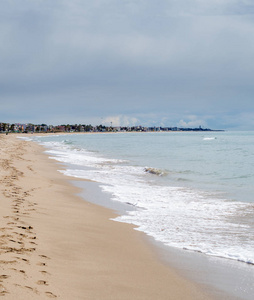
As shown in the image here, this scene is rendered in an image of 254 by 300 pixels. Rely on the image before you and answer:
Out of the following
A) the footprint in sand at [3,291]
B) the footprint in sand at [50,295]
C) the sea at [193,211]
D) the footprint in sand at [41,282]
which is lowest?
the sea at [193,211]

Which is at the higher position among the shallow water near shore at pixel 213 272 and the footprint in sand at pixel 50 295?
the footprint in sand at pixel 50 295

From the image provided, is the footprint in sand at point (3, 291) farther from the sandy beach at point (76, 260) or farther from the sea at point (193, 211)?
the sea at point (193, 211)

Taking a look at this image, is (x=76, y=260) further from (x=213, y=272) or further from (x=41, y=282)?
(x=213, y=272)

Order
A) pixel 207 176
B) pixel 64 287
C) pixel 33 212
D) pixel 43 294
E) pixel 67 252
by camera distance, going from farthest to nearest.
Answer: pixel 207 176 → pixel 33 212 → pixel 67 252 → pixel 64 287 → pixel 43 294

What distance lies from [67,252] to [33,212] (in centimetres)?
324

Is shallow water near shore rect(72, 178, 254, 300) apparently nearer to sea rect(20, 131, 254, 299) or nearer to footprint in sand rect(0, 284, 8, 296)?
sea rect(20, 131, 254, 299)

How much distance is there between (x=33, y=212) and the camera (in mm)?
9062

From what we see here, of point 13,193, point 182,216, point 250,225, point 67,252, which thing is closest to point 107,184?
point 13,193

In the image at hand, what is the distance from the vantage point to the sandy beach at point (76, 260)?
4.55m

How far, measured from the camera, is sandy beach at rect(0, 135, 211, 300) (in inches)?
179

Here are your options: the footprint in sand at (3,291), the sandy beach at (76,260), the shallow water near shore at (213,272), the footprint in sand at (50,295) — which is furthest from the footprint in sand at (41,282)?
the shallow water near shore at (213,272)

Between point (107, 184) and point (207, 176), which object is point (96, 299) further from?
point (207, 176)

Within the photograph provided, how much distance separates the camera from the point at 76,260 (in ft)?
19.1

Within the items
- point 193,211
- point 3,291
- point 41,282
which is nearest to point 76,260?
point 41,282
